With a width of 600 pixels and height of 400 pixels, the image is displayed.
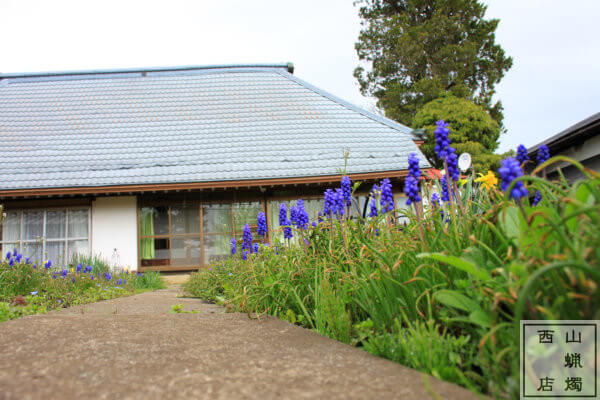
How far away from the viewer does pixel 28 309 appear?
347cm

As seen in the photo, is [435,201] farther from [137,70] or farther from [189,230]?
[137,70]

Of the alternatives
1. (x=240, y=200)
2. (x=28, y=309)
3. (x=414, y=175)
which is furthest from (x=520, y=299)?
(x=240, y=200)

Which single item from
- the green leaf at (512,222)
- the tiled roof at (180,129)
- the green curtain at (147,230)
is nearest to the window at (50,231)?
the tiled roof at (180,129)

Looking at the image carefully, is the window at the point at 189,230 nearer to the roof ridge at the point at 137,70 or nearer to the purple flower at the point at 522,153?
the roof ridge at the point at 137,70

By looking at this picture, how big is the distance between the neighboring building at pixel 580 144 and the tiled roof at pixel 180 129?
4723 mm

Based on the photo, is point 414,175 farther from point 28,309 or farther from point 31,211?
point 31,211

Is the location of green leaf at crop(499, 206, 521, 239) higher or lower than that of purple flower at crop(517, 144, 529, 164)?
lower

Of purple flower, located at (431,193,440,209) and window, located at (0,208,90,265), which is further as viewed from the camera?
window, located at (0,208,90,265)

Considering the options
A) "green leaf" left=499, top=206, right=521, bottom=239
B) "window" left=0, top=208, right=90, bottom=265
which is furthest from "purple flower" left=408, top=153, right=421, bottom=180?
"window" left=0, top=208, right=90, bottom=265

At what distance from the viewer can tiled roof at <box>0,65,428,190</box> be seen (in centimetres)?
973

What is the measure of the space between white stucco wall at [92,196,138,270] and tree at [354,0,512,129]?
15.1 m

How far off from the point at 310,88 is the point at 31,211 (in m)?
8.94

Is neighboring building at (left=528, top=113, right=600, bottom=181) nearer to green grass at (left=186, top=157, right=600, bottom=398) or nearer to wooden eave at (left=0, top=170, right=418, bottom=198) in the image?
green grass at (left=186, top=157, right=600, bottom=398)

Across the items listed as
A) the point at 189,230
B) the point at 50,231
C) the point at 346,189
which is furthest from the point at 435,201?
the point at 50,231
